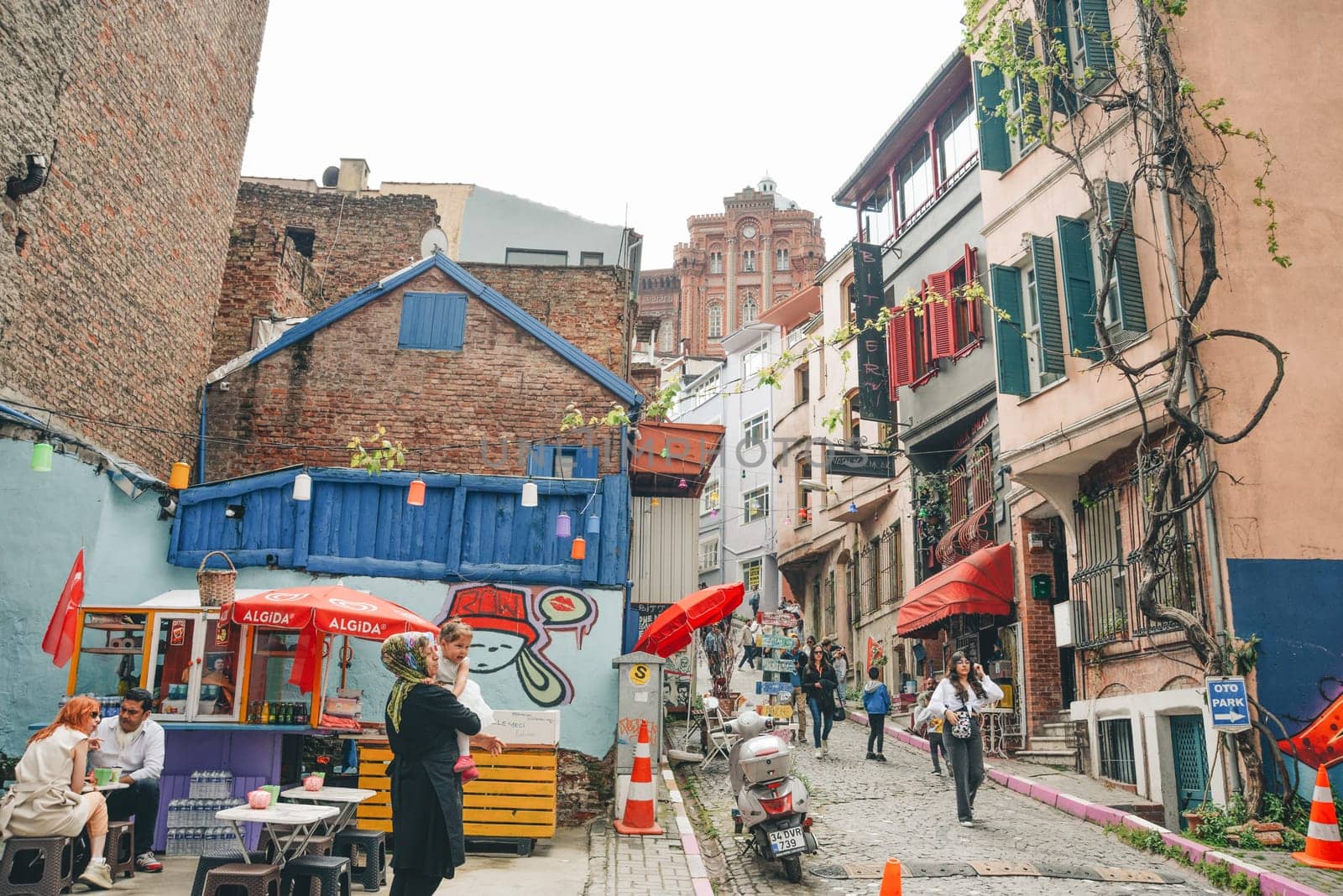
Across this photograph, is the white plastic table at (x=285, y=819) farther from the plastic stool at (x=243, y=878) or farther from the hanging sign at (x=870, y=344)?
the hanging sign at (x=870, y=344)

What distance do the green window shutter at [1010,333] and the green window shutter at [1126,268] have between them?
6.97 feet

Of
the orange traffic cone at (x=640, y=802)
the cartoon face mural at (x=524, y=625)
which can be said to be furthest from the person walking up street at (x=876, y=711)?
the orange traffic cone at (x=640, y=802)

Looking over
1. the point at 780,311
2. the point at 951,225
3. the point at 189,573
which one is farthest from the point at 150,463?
the point at 780,311

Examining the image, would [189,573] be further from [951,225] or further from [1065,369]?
Answer: [951,225]

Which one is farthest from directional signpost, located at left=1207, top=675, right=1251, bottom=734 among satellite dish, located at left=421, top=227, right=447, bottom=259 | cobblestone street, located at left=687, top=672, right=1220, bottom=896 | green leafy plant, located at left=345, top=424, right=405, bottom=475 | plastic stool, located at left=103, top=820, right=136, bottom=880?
satellite dish, located at left=421, top=227, right=447, bottom=259

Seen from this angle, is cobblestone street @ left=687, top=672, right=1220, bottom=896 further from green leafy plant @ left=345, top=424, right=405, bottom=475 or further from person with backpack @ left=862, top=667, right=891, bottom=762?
green leafy plant @ left=345, top=424, right=405, bottom=475

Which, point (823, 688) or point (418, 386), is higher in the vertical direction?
point (418, 386)

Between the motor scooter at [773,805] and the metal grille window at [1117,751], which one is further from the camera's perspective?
the metal grille window at [1117,751]

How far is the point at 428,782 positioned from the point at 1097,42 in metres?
13.0

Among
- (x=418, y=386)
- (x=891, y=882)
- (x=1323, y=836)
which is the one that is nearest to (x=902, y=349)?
(x=418, y=386)

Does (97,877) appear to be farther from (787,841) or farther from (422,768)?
(787,841)

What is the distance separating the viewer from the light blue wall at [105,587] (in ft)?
37.0

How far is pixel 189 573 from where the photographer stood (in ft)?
41.2

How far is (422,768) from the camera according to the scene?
→ 18.6ft
